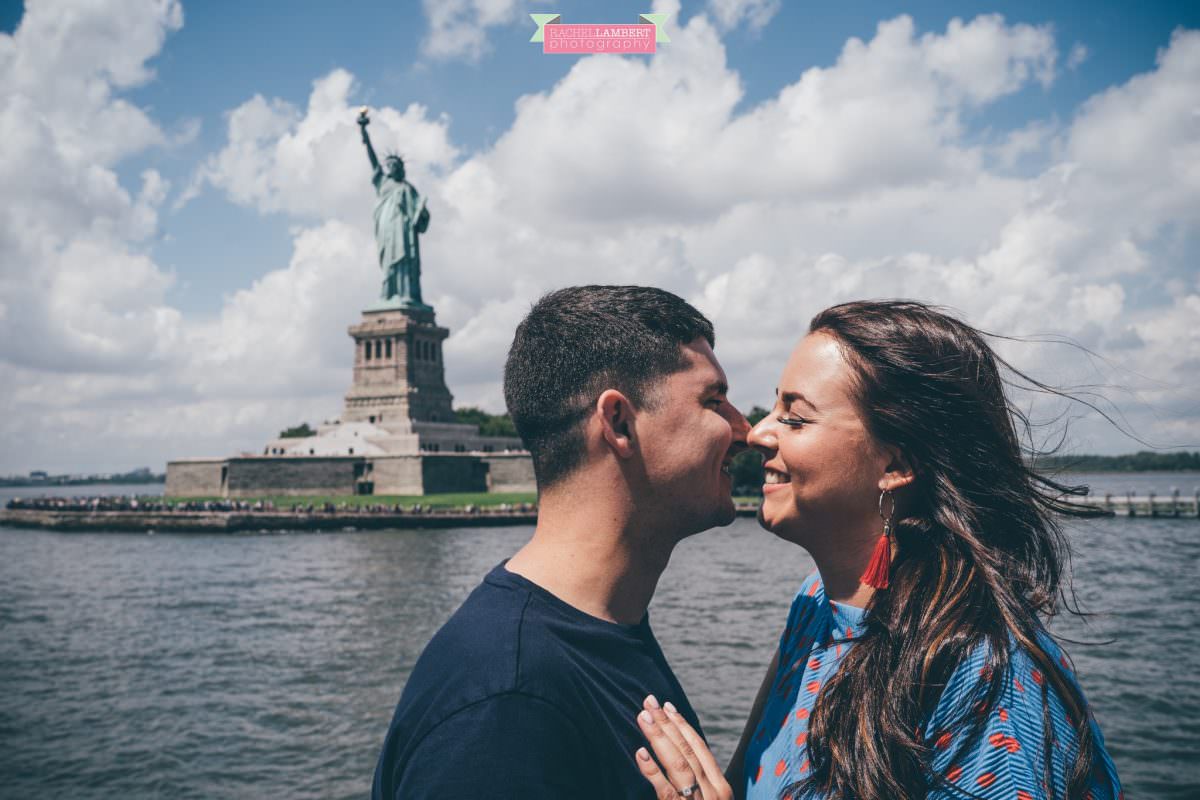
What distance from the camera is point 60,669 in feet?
55.3

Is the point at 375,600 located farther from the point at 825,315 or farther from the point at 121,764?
the point at 825,315

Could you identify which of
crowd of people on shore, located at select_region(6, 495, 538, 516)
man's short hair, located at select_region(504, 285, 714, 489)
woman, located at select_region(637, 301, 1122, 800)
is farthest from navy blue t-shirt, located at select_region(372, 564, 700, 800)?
crowd of people on shore, located at select_region(6, 495, 538, 516)

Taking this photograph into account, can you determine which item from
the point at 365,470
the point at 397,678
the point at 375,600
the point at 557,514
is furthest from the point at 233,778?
the point at 365,470

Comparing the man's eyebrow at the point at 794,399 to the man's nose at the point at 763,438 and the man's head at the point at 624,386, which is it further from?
the man's head at the point at 624,386

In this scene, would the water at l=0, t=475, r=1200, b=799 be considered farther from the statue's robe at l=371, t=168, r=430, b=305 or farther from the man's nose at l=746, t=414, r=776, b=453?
the statue's robe at l=371, t=168, r=430, b=305

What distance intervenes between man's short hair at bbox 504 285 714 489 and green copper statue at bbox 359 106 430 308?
2159 inches

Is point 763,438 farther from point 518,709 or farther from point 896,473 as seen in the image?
point 518,709

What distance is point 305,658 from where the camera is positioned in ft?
55.6

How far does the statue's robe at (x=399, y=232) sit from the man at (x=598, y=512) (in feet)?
181

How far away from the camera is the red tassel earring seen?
8.39 feet

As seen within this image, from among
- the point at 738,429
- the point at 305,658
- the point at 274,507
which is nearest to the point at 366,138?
the point at 274,507

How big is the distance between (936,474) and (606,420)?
3.11 ft

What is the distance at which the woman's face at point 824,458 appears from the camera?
8.63 ft

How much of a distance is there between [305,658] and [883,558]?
16.2m
